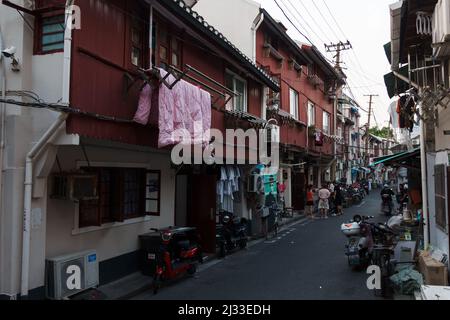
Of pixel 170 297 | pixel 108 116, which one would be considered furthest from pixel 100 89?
pixel 170 297

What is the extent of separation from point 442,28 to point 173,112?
4951mm

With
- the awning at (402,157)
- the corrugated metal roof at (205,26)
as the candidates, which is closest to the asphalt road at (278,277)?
the awning at (402,157)

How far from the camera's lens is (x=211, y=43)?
10.6 m

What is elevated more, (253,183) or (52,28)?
(52,28)

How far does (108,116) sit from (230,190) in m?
6.84

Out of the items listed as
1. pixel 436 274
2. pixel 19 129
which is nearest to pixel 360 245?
pixel 436 274

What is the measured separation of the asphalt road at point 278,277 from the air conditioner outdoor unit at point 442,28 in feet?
16.1

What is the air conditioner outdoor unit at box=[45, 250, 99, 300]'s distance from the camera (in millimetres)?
6645

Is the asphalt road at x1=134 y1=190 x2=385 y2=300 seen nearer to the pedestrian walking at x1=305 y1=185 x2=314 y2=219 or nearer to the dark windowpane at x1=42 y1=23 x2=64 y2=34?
the dark windowpane at x1=42 y1=23 x2=64 y2=34

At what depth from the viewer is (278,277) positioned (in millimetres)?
9594

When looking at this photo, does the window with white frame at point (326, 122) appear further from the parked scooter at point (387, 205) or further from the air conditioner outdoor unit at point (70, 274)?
the air conditioner outdoor unit at point (70, 274)

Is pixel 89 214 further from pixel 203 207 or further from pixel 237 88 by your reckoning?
pixel 237 88

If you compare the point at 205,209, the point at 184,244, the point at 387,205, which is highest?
the point at 205,209

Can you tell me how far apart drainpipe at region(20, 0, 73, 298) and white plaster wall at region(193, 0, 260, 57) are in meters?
10.6
